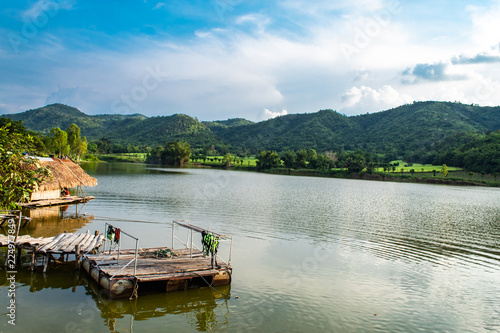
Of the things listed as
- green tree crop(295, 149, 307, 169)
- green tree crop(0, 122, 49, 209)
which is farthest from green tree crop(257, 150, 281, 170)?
green tree crop(0, 122, 49, 209)

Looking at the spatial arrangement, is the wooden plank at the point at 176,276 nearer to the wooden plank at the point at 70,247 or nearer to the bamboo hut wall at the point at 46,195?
the wooden plank at the point at 70,247

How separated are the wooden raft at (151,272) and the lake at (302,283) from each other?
44 centimetres

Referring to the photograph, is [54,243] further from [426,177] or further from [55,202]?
[426,177]

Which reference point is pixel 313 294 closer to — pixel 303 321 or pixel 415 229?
pixel 303 321

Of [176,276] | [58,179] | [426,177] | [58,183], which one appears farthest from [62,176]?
[426,177]

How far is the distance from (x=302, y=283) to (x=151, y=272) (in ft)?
21.3

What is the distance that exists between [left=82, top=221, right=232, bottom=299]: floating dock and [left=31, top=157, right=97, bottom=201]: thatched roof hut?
16.9 m

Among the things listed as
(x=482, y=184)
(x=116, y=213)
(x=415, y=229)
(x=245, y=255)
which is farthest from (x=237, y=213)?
(x=482, y=184)

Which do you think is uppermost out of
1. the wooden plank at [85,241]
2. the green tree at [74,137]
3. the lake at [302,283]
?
the green tree at [74,137]

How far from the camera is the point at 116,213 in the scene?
94.6 feet

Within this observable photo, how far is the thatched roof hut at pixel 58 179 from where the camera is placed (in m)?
28.3

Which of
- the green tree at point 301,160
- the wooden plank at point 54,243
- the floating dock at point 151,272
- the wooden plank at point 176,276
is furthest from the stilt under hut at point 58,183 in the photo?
the green tree at point 301,160

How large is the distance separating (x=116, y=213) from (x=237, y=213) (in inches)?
A: 409

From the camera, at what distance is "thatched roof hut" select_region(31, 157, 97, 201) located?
28.3 metres
